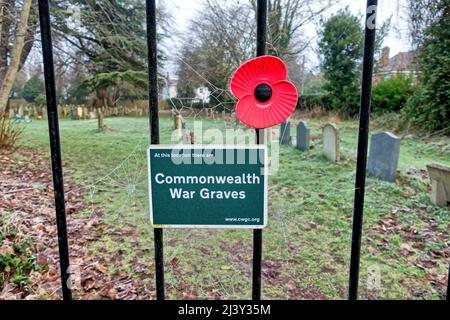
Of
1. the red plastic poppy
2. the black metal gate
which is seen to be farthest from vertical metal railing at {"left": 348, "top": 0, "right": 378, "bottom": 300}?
the red plastic poppy

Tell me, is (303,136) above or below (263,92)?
below

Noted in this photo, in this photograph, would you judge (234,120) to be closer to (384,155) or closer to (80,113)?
(384,155)

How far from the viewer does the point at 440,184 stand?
3.17 m

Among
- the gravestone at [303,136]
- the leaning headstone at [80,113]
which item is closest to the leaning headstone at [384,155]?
the gravestone at [303,136]

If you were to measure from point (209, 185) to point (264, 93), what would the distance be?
12.7 inches

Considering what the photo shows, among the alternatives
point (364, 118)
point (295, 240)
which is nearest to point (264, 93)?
point (364, 118)

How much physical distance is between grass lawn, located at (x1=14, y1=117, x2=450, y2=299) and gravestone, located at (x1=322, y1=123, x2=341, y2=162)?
1.75 ft

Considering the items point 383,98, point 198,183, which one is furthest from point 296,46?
point 383,98

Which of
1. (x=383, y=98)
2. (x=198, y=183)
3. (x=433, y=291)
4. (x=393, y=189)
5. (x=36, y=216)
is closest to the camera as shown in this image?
(x=198, y=183)

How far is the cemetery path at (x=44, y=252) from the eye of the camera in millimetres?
1764

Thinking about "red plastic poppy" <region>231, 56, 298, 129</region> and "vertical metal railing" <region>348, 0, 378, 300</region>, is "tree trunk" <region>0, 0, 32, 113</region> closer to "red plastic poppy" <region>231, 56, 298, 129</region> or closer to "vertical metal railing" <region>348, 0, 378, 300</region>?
"red plastic poppy" <region>231, 56, 298, 129</region>

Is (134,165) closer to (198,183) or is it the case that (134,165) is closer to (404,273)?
(198,183)

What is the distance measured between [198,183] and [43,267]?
1.73m

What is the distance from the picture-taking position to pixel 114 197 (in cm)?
333
